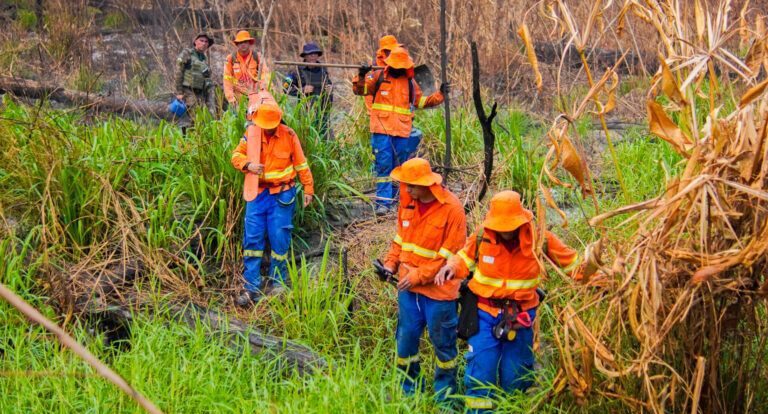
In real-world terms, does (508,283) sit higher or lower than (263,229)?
higher

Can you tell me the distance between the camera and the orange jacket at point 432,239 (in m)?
5.21

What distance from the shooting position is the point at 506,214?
4.79m

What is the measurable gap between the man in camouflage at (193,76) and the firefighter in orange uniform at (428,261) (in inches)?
185

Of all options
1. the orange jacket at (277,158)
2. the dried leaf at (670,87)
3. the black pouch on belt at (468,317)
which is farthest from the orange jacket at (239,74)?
the dried leaf at (670,87)

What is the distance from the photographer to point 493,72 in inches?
426

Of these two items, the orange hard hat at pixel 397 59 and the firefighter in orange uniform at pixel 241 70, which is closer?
the orange hard hat at pixel 397 59

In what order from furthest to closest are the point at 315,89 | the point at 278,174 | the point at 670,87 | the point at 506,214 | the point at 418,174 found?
the point at 315,89, the point at 278,174, the point at 418,174, the point at 506,214, the point at 670,87

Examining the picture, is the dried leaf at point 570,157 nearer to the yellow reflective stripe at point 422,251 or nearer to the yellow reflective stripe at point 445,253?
the yellow reflective stripe at point 445,253

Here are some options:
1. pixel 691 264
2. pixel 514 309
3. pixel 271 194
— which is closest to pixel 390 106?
pixel 271 194

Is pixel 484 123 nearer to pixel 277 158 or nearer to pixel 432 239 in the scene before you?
pixel 432 239

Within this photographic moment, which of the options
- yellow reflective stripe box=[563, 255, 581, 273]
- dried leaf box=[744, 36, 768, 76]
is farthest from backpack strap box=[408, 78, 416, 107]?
dried leaf box=[744, 36, 768, 76]

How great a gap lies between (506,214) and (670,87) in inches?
55.3

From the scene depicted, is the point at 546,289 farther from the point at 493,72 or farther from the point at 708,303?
the point at 493,72

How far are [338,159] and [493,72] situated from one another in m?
3.60
